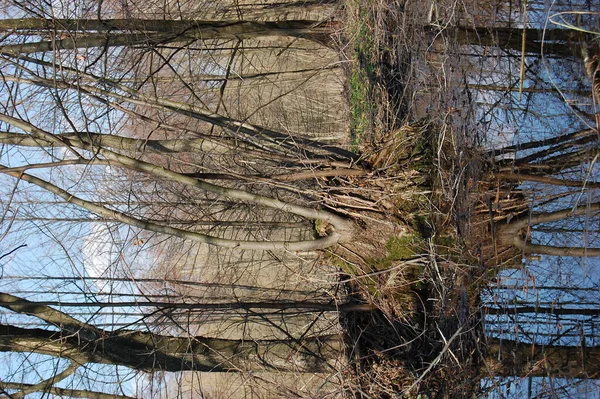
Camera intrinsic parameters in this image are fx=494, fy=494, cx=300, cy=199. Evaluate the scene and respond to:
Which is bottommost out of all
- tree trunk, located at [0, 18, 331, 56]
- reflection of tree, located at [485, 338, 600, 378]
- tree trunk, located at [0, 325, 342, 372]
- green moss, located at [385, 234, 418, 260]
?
tree trunk, located at [0, 325, 342, 372]

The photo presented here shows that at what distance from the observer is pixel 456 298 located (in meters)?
4.54

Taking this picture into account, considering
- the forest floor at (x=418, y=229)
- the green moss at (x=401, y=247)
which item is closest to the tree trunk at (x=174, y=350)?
the forest floor at (x=418, y=229)

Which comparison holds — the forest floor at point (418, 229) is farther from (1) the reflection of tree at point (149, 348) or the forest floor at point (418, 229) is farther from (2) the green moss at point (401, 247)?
(1) the reflection of tree at point (149, 348)

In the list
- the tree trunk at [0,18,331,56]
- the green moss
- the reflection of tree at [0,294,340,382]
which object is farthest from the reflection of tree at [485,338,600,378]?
the tree trunk at [0,18,331,56]

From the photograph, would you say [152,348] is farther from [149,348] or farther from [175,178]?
[175,178]

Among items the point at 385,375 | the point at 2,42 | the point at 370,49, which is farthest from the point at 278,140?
the point at 2,42

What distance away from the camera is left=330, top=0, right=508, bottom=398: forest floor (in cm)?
442

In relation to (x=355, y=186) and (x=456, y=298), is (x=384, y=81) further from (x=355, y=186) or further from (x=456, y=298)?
(x=456, y=298)

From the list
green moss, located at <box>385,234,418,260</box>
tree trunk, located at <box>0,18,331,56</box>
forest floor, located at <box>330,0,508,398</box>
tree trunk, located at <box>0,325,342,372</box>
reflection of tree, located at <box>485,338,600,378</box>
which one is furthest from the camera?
tree trunk, located at <box>0,325,342,372</box>

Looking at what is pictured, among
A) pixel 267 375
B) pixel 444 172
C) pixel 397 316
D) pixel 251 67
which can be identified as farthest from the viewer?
pixel 251 67

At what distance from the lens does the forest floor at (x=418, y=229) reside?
442cm

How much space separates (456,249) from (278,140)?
2088 millimetres

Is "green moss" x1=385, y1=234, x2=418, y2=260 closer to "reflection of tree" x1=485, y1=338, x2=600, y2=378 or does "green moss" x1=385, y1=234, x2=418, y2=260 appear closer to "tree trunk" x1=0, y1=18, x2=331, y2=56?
"reflection of tree" x1=485, y1=338, x2=600, y2=378

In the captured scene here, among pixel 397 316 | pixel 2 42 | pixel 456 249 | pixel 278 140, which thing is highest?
pixel 2 42
